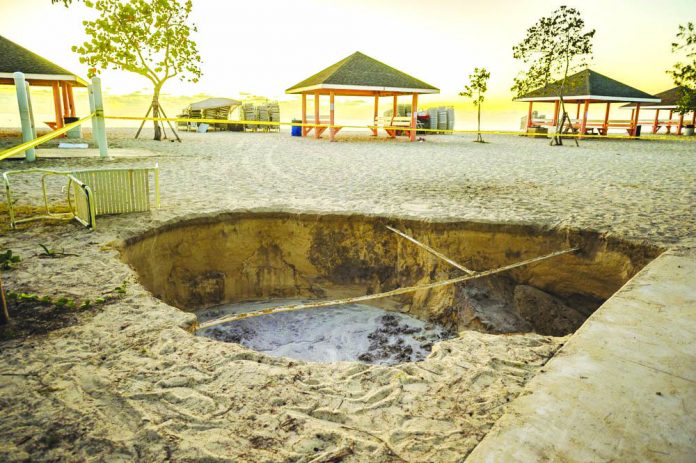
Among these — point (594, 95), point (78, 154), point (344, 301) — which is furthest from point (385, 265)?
point (594, 95)

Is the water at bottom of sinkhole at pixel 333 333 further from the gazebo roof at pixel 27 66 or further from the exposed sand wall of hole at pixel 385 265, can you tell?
the gazebo roof at pixel 27 66

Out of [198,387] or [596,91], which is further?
[596,91]

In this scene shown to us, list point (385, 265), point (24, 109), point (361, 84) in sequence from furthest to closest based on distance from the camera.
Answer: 1. point (361, 84)
2. point (24, 109)
3. point (385, 265)

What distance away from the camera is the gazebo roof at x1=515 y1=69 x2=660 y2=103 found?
24966 mm

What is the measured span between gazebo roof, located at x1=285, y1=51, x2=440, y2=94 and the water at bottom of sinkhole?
646 inches

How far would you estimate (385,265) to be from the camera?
6602 mm

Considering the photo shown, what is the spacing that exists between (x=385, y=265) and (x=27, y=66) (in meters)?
18.9

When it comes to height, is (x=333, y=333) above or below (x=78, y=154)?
below

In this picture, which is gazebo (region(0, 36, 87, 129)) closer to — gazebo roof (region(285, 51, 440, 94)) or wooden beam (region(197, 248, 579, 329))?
gazebo roof (region(285, 51, 440, 94))

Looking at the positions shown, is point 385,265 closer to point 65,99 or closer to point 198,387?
point 198,387

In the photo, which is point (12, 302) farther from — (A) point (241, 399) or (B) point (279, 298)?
(B) point (279, 298)

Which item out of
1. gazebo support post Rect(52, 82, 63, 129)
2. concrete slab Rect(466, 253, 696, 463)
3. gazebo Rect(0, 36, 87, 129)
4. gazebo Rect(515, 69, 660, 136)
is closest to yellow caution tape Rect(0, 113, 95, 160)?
concrete slab Rect(466, 253, 696, 463)

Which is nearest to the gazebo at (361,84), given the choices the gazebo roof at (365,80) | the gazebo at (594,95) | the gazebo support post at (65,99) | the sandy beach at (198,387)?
the gazebo roof at (365,80)

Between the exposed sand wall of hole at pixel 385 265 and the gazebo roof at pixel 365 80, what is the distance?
51.8 feet
